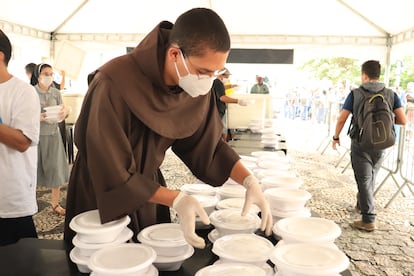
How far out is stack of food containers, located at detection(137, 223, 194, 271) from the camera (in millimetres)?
1139

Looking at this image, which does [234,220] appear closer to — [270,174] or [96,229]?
[96,229]

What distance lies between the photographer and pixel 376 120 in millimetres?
3510

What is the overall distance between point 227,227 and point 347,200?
3629mm

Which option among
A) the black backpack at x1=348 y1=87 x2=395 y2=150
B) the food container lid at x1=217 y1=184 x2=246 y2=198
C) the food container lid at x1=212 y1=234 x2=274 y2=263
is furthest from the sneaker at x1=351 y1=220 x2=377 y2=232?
the food container lid at x1=212 y1=234 x2=274 y2=263

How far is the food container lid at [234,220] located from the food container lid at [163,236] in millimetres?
158

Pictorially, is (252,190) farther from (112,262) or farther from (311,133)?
(311,133)

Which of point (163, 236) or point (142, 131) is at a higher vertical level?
point (142, 131)

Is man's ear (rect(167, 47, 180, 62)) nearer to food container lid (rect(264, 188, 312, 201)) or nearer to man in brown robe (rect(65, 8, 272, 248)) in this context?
man in brown robe (rect(65, 8, 272, 248))

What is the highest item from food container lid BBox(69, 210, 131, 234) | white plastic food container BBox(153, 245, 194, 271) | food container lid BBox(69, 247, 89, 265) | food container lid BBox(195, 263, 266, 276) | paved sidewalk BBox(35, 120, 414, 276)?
food container lid BBox(69, 210, 131, 234)

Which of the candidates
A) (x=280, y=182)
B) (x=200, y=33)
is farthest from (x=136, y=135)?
(x=280, y=182)

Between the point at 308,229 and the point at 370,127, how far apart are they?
2.58m

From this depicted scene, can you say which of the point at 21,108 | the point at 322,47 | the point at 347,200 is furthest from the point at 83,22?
the point at 21,108

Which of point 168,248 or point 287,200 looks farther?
point 287,200

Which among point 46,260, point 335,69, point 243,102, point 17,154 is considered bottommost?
point 46,260
